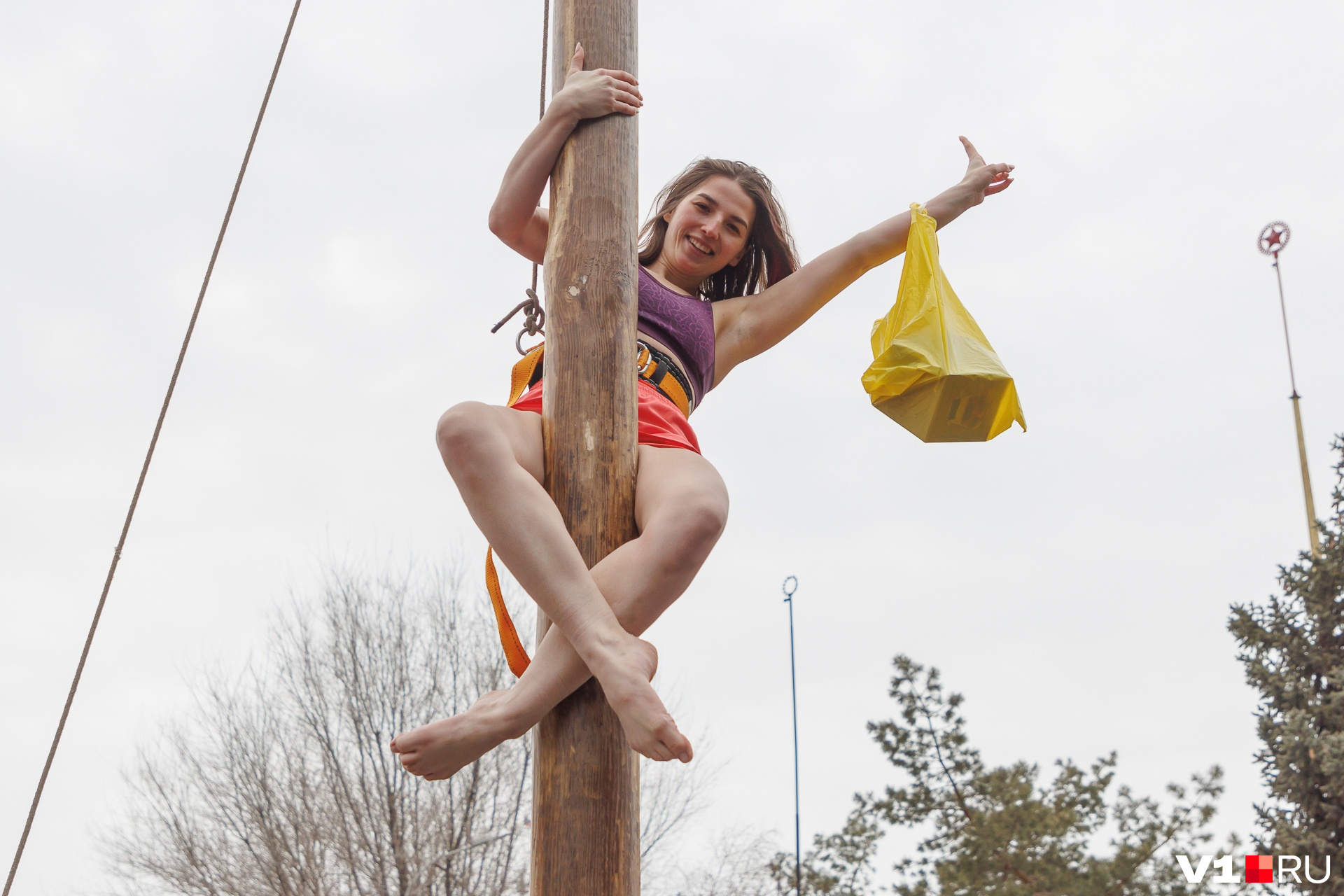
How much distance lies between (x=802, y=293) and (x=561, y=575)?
1.09m

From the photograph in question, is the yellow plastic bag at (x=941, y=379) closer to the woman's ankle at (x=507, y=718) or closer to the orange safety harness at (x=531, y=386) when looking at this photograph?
the orange safety harness at (x=531, y=386)

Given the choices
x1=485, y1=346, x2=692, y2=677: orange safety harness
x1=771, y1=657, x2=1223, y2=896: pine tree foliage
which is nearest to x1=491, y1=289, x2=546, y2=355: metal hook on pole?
x1=485, y1=346, x2=692, y2=677: orange safety harness

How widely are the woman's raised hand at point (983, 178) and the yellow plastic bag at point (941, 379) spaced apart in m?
0.44

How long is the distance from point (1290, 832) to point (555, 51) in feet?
32.2

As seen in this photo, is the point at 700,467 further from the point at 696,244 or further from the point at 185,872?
the point at 185,872

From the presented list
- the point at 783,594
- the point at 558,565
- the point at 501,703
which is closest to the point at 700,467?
the point at 558,565

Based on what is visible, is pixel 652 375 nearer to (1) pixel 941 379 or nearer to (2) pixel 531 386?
(2) pixel 531 386

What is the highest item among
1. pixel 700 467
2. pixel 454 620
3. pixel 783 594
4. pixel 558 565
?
pixel 454 620

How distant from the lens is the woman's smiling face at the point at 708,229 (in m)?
2.56

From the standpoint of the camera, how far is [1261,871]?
31.2ft

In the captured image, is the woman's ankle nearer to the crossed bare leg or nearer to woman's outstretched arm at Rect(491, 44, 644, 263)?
the crossed bare leg

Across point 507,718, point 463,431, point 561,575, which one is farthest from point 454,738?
point 463,431

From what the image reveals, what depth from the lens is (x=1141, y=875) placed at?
1008cm

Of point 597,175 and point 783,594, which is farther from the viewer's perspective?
point 783,594
